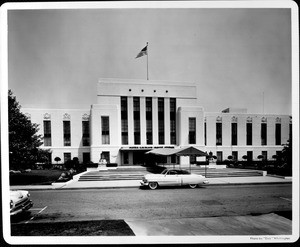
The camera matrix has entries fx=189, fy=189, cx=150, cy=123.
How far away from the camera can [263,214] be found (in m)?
6.53

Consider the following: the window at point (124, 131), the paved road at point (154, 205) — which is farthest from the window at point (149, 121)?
the paved road at point (154, 205)

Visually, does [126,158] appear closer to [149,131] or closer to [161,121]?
[149,131]

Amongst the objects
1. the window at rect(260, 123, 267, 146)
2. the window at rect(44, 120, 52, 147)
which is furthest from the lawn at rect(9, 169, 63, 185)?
the window at rect(260, 123, 267, 146)

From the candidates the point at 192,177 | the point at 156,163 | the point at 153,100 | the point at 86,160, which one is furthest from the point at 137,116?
the point at 192,177

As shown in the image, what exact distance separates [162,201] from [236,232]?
315 cm

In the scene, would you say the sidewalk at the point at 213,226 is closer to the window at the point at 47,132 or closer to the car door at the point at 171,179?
the car door at the point at 171,179

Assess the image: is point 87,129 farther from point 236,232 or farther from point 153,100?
point 236,232

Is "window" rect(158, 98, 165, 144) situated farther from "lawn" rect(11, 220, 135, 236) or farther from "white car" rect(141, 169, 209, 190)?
"lawn" rect(11, 220, 135, 236)

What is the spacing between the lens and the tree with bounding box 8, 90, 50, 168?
10594 millimetres

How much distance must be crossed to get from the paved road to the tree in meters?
2.71

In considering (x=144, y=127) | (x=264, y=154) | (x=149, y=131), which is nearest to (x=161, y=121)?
(x=149, y=131)

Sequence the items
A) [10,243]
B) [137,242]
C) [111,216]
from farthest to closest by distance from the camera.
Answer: [111,216]
[10,243]
[137,242]

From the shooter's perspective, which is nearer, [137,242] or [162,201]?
[137,242]

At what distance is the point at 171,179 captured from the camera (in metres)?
10.7
